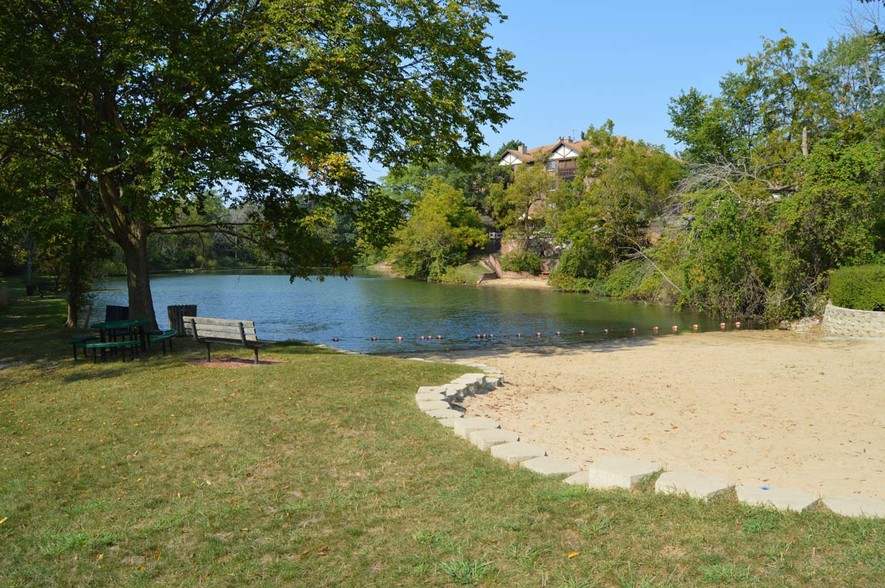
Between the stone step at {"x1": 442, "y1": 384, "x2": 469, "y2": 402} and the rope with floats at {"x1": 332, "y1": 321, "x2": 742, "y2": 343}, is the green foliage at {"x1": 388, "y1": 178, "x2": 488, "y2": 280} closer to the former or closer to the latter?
the rope with floats at {"x1": 332, "y1": 321, "x2": 742, "y2": 343}

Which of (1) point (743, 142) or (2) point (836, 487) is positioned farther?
(1) point (743, 142)

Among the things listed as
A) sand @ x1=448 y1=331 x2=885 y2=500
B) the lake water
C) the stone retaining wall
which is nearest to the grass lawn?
sand @ x1=448 y1=331 x2=885 y2=500

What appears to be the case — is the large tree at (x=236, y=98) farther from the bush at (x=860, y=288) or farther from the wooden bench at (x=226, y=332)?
the bush at (x=860, y=288)

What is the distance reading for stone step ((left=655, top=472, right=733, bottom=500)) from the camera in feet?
14.8

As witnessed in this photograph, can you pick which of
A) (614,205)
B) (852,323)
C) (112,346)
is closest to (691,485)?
(112,346)

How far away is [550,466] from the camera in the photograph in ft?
17.1

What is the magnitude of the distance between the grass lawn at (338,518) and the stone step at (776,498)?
0.12 meters

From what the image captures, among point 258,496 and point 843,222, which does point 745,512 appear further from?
point 843,222

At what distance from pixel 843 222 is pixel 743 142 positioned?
519 inches

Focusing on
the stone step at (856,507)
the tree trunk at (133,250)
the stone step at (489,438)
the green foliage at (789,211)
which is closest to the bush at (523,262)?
the green foliage at (789,211)

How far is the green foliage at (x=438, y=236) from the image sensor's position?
54097mm

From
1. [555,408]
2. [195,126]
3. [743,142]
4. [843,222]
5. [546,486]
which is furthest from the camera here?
[743,142]

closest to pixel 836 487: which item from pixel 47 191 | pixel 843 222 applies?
pixel 47 191

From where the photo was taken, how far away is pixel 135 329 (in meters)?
12.8
